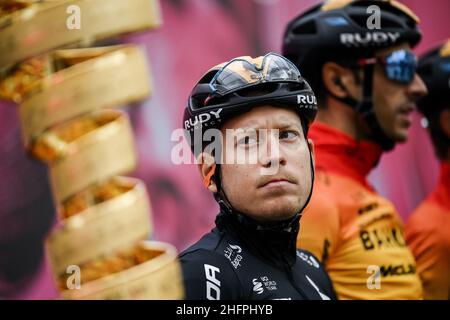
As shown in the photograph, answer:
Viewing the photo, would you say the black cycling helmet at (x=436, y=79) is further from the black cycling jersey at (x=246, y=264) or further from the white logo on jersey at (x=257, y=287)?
the white logo on jersey at (x=257, y=287)

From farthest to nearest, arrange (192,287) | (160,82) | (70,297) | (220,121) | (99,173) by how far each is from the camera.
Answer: (160,82) < (220,121) < (192,287) < (70,297) < (99,173)

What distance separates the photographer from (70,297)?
49.6 inches

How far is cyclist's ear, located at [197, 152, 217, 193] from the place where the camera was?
110 inches

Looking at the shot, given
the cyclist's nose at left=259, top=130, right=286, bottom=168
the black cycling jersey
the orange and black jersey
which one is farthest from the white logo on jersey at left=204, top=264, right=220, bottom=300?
the orange and black jersey

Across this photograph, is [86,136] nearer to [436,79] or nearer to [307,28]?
[307,28]

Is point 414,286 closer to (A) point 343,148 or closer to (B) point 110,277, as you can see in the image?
(A) point 343,148

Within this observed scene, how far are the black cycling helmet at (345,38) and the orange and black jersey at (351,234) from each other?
1.07 ft

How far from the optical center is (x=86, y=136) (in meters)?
1.20

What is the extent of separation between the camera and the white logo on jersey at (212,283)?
2479 mm

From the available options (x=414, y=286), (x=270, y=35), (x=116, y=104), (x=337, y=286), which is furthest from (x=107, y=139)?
(x=270, y=35)

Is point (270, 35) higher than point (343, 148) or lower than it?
higher

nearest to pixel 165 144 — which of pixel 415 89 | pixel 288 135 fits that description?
pixel 415 89

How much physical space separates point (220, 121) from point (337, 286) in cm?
133

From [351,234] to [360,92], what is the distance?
0.89 m
